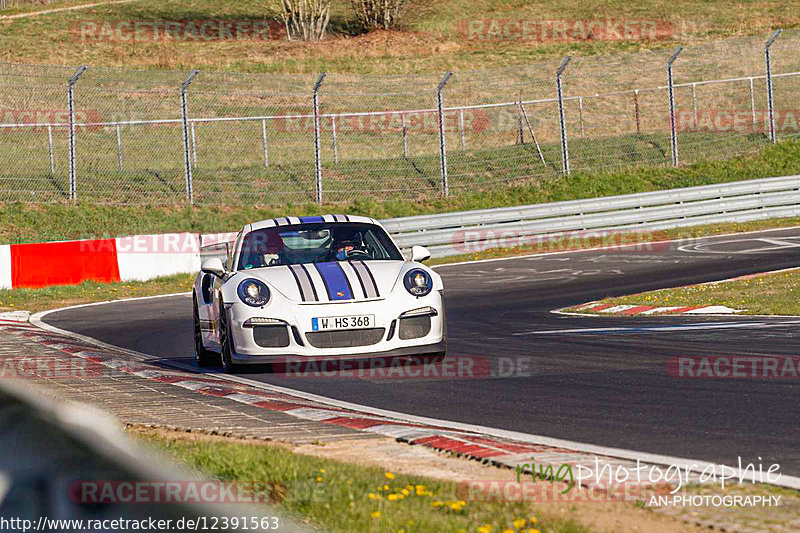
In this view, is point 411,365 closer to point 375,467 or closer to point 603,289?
point 375,467

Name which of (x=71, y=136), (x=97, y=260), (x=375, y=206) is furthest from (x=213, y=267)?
(x=375, y=206)

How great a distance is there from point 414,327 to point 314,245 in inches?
62.5

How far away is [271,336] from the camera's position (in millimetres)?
9242

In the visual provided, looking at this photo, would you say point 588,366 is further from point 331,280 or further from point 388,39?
point 388,39

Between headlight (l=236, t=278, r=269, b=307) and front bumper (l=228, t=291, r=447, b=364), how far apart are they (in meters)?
0.06

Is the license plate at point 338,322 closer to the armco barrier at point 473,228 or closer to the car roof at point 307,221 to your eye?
the car roof at point 307,221

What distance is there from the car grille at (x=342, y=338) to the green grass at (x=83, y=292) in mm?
10348

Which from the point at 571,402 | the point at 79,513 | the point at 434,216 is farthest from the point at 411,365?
the point at 434,216

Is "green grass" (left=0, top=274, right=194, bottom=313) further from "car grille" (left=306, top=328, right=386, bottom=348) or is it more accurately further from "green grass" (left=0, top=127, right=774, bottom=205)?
"car grille" (left=306, top=328, right=386, bottom=348)

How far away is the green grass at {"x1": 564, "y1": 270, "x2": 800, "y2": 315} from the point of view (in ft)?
43.4

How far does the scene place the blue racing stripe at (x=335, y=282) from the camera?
9172 mm

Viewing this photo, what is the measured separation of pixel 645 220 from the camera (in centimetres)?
2569

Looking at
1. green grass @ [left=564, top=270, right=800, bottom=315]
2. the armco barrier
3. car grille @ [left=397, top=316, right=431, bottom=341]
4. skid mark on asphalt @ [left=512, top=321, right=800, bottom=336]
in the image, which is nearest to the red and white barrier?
the armco barrier

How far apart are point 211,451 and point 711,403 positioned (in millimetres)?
3257
